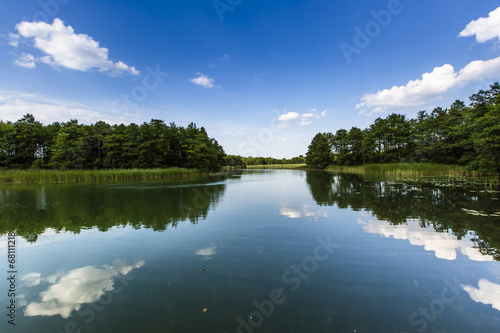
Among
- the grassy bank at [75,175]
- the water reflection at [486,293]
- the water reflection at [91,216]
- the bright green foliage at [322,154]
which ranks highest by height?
the bright green foliage at [322,154]

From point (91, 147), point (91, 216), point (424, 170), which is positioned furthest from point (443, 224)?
point (91, 147)

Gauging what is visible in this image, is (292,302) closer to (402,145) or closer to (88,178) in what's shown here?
(88,178)

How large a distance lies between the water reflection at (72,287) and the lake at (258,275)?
0.03 meters

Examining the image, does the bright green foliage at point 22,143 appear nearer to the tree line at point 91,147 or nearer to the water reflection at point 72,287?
the tree line at point 91,147

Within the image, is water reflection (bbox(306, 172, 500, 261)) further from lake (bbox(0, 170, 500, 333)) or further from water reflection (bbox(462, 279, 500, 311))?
water reflection (bbox(462, 279, 500, 311))

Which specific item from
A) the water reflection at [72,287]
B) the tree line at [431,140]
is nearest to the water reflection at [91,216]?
the water reflection at [72,287]

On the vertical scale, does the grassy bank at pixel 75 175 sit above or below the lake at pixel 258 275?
above

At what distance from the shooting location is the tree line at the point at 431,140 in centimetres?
2427

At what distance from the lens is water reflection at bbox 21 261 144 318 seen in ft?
12.5

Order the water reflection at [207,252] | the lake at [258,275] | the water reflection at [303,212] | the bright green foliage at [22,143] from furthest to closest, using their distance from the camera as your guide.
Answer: the bright green foliage at [22,143] < the water reflection at [303,212] < the water reflection at [207,252] < the lake at [258,275]

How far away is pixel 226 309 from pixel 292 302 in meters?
1.08

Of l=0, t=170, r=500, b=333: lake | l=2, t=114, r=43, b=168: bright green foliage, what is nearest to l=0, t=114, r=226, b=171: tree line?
l=2, t=114, r=43, b=168: bright green foliage

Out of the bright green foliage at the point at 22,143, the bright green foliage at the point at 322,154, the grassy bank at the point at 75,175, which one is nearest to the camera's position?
the grassy bank at the point at 75,175

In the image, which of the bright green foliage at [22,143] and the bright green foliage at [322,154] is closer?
the bright green foliage at [22,143]
